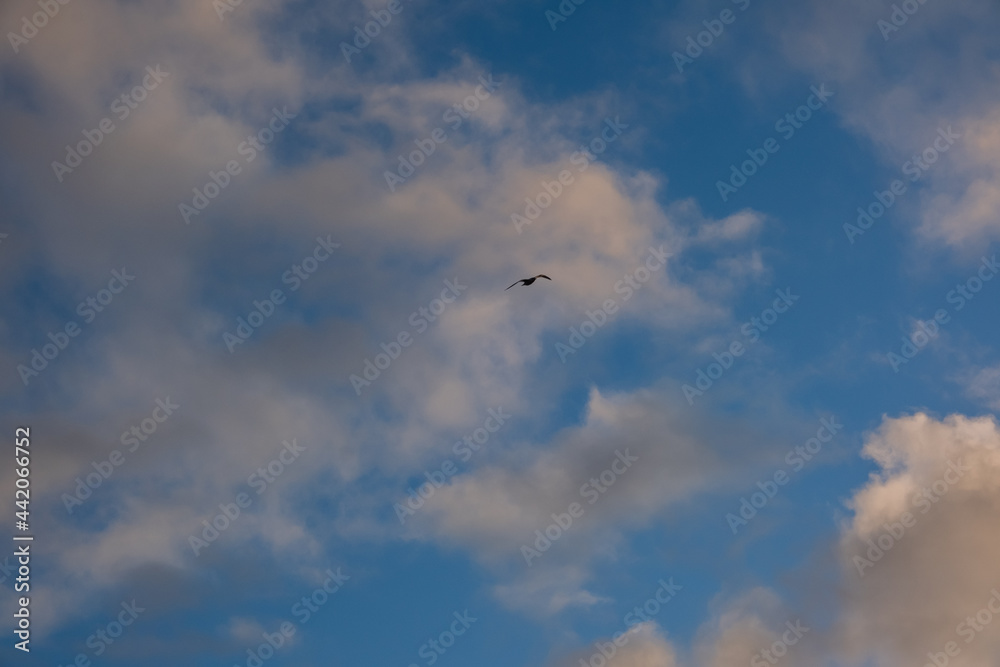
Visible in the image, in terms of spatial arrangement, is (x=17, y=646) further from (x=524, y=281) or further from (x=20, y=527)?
(x=524, y=281)

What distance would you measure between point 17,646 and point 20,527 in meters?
12.6

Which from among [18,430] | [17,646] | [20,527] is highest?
[18,430]

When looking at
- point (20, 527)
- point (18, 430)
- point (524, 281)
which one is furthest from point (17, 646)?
point (524, 281)

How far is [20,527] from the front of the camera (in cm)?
6819

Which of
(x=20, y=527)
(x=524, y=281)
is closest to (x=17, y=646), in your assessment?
(x=20, y=527)

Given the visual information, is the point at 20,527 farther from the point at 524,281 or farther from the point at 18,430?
the point at 524,281

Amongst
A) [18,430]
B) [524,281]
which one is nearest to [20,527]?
[18,430]

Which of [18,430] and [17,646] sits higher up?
[18,430]

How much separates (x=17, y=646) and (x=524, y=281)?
68.5 meters

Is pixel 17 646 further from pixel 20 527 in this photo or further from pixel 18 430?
pixel 18 430

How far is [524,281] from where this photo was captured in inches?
2692

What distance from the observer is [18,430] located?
2694 inches

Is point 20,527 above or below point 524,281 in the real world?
below
